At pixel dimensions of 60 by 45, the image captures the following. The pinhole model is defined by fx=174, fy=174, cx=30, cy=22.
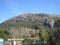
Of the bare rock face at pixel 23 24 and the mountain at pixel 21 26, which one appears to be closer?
the mountain at pixel 21 26

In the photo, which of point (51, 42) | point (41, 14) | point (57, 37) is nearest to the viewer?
point (57, 37)

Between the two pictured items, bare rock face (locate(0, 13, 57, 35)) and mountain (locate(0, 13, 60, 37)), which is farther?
bare rock face (locate(0, 13, 57, 35))

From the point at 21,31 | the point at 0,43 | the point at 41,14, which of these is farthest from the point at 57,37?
the point at 41,14

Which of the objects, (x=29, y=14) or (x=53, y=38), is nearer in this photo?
(x=53, y=38)

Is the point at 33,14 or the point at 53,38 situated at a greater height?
the point at 33,14

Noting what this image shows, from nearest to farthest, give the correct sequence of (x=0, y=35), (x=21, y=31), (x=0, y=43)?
(x=0, y=43), (x=0, y=35), (x=21, y=31)

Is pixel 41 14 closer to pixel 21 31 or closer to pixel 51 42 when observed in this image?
pixel 21 31

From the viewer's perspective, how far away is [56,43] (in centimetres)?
2225

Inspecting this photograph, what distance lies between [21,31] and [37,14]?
6621cm

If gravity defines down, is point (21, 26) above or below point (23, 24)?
below

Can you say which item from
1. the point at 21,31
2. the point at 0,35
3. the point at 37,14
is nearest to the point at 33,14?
the point at 37,14

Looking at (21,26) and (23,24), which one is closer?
(21,26)

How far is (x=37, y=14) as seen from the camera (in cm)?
12612

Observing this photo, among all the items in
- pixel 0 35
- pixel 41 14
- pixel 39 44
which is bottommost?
pixel 39 44
